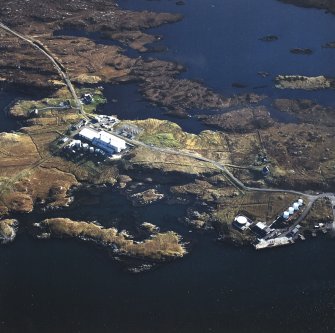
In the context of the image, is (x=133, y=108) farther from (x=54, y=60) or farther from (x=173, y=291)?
(x=173, y=291)

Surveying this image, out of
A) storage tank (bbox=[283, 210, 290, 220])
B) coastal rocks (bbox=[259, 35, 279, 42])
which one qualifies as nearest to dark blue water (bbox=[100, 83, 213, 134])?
storage tank (bbox=[283, 210, 290, 220])

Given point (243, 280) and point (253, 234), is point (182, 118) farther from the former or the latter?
point (243, 280)

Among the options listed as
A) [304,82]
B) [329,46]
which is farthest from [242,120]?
[329,46]

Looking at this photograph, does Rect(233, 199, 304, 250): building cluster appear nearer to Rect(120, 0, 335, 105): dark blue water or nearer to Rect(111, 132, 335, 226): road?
Rect(111, 132, 335, 226): road

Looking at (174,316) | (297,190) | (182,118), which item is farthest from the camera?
(182,118)

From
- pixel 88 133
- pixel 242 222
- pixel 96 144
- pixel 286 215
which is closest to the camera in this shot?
pixel 242 222

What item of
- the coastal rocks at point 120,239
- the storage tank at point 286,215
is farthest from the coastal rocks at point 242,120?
the coastal rocks at point 120,239

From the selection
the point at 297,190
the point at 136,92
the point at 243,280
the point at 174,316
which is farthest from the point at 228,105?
the point at 174,316
